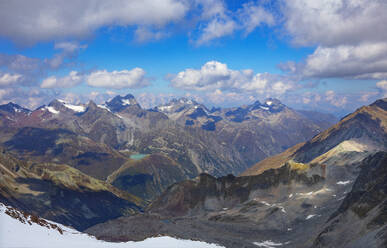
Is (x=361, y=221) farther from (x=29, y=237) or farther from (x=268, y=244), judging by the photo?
(x=29, y=237)

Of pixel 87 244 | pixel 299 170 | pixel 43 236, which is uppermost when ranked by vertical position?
pixel 43 236

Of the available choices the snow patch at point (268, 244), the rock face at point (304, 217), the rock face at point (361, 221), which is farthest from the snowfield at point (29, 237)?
the snow patch at point (268, 244)

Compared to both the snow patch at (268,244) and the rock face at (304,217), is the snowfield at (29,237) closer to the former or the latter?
the rock face at (304,217)

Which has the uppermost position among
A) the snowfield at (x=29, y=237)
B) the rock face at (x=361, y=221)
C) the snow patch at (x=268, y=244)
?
the snowfield at (x=29, y=237)

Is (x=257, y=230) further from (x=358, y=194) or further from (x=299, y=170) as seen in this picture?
(x=299, y=170)

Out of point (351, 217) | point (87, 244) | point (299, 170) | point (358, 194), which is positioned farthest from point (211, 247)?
point (299, 170)

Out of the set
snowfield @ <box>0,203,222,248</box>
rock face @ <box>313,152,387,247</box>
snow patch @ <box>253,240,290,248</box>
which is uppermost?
snowfield @ <box>0,203,222,248</box>

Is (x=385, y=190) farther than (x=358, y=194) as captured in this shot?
No

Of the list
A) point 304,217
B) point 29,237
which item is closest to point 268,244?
point 304,217

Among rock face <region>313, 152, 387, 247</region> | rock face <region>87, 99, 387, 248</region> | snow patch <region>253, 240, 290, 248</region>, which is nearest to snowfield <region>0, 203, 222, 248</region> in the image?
rock face <region>87, 99, 387, 248</region>

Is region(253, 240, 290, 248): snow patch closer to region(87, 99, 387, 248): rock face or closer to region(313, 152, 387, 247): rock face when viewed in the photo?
region(87, 99, 387, 248): rock face

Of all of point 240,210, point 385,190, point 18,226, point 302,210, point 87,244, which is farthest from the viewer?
point 240,210
